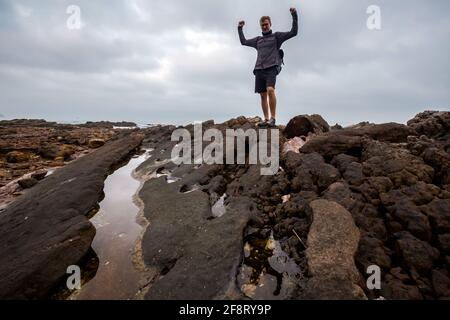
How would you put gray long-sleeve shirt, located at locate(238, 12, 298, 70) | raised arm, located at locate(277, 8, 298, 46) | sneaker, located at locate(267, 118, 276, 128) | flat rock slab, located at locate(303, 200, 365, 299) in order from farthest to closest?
sneaker, located at locate(267, 118, 276, 128) < gray long-sleeve shirt, located at locate(238, 12, 298, 70) < raised arm, located at locate(277, 8, 298, 46) < flat rock slab, located at locate(303, 200, 365, 299)

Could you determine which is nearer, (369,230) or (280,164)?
(369,230)

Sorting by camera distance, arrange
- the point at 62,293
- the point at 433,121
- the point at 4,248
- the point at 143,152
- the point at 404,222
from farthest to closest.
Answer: the point at 143,152, the point at 433,121, the point at 4,248, the point at 404,222, the point at 62,293

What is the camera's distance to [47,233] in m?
5.32

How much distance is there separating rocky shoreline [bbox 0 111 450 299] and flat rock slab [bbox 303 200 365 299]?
0.05 feet

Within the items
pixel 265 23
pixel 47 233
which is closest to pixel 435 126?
pixel 265 23

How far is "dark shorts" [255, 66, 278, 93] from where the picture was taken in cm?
824

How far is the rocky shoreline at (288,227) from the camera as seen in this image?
3896 mm

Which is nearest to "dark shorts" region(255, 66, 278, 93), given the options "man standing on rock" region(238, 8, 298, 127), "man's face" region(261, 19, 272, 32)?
"man standing on rock" region(238, 8, 298, 127)

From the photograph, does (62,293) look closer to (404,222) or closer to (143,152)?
(404,222)

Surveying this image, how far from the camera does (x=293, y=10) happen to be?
303 inches

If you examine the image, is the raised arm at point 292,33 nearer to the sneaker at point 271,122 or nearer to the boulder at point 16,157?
the sneaker at point 271,122

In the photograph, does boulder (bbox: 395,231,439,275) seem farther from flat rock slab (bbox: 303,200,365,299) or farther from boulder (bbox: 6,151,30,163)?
boulder (bbox: 6,151,30,163)
